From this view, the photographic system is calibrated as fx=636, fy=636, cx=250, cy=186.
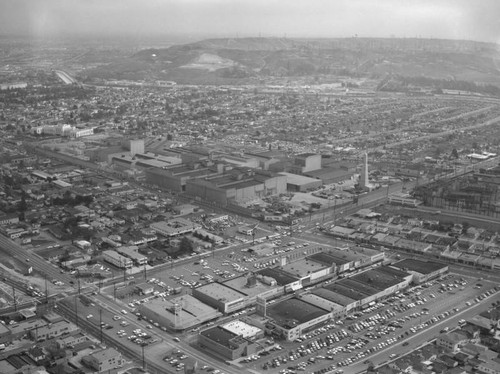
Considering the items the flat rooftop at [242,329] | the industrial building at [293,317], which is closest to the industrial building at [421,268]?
the industrial building at [293,317]

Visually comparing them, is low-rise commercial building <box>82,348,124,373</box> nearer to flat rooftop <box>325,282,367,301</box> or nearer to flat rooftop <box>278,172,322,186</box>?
flat rooftop <box>325,282,367,301</box>

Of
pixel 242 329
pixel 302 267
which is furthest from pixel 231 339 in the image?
pixel 302 267

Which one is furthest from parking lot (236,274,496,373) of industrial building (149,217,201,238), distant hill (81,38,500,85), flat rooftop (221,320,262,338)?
distant hill (81,38,500,85)

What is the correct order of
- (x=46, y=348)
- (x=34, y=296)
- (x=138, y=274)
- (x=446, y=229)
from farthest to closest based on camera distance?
1. (x=446, y=229)
2. (x=138, y=274)
3. (x=34, y=296)
4. (x=46, y=348)

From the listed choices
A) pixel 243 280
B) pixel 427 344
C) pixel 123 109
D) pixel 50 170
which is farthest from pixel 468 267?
pixel 123 109

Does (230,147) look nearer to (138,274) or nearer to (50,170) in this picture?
(50,170)

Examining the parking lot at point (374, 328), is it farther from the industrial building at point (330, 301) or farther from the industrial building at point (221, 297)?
the industrial building at point (221, 297)

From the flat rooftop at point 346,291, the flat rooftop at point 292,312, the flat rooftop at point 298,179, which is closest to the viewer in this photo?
the flat rooftop at point 292,312
